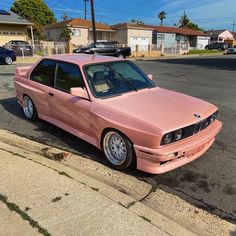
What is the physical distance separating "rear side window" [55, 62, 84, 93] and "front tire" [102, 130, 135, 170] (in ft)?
3.24

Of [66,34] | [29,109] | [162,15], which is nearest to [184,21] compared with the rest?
[162,15]

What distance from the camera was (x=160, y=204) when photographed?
3355 mm

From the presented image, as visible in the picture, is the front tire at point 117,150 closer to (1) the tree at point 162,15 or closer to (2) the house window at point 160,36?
(2) the house window at point 160,36

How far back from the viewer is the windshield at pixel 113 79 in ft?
14.8

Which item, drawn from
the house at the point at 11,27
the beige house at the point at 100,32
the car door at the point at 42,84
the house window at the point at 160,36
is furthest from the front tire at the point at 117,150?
the house window at the point at 160,36

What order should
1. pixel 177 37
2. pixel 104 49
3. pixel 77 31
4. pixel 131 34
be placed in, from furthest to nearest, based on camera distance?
pixel 177 37, pixel 131 34, pixel 77 31, pixel 104 49

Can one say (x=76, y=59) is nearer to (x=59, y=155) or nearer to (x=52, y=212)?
(x=59, y=155)

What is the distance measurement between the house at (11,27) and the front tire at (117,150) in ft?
98.5

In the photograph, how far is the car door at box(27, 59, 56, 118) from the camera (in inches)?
210

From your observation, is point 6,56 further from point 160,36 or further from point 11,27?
point 160,36

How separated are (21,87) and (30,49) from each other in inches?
885

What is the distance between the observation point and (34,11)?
57.7m

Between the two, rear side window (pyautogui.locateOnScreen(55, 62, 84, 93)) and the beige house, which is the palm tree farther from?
rear side window (pyautogui.locateOnScreen(55, 62, 84, 93))

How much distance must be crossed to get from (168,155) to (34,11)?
60657mm
